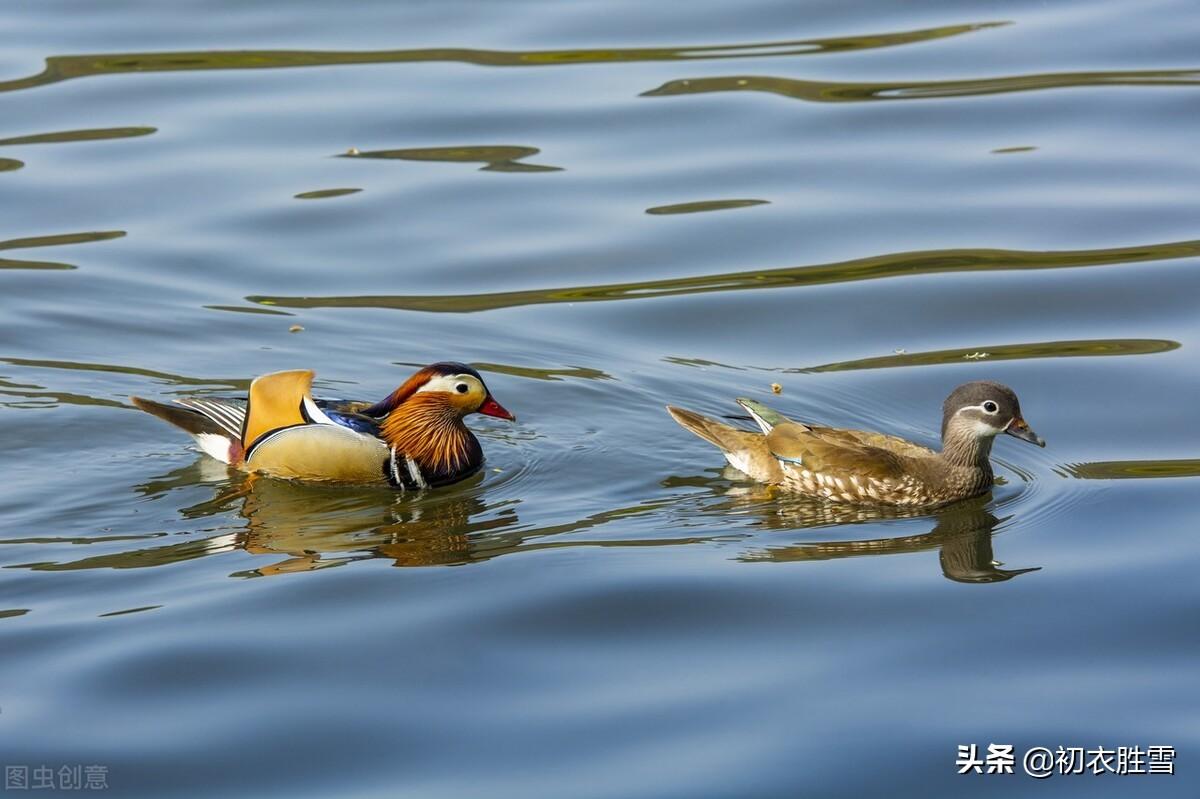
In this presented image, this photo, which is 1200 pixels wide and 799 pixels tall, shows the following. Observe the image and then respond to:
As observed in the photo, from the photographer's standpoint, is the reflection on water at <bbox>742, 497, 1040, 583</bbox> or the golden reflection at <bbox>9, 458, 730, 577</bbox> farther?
the golden reflection at <bbox>9, 458, 730, 577</bbox>

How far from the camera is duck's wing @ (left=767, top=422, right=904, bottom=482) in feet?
36.0

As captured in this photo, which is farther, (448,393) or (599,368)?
(599,368)

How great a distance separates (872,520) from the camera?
1073 cm

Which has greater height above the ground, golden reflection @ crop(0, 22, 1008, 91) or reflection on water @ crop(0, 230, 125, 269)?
golden reflection @ crop(0, 22, 1008, 91)

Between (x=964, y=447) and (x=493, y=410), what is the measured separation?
2904mm

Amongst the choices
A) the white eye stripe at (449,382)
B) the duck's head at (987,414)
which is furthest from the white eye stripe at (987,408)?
the white eye stripe at (449,382)

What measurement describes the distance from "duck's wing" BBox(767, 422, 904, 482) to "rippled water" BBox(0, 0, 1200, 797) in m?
0.35

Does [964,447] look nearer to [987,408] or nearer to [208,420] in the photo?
[987,408]

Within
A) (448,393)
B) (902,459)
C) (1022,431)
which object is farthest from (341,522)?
(1022,431)

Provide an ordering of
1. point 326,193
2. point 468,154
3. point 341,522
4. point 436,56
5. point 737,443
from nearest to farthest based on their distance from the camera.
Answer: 1. point 341,522
2. point 737,443
3. point 326,193
4. point 468,154
5. point 436,56

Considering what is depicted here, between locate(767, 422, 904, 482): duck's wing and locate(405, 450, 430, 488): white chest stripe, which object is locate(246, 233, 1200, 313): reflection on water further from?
locate(767, 422, 904, 482): duck's wing

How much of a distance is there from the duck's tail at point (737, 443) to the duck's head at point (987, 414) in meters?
1.10

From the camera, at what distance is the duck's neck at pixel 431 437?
11617 mm

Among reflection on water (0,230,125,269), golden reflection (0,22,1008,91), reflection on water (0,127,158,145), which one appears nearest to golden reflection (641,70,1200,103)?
golden reflection (0,22,1008,91)
